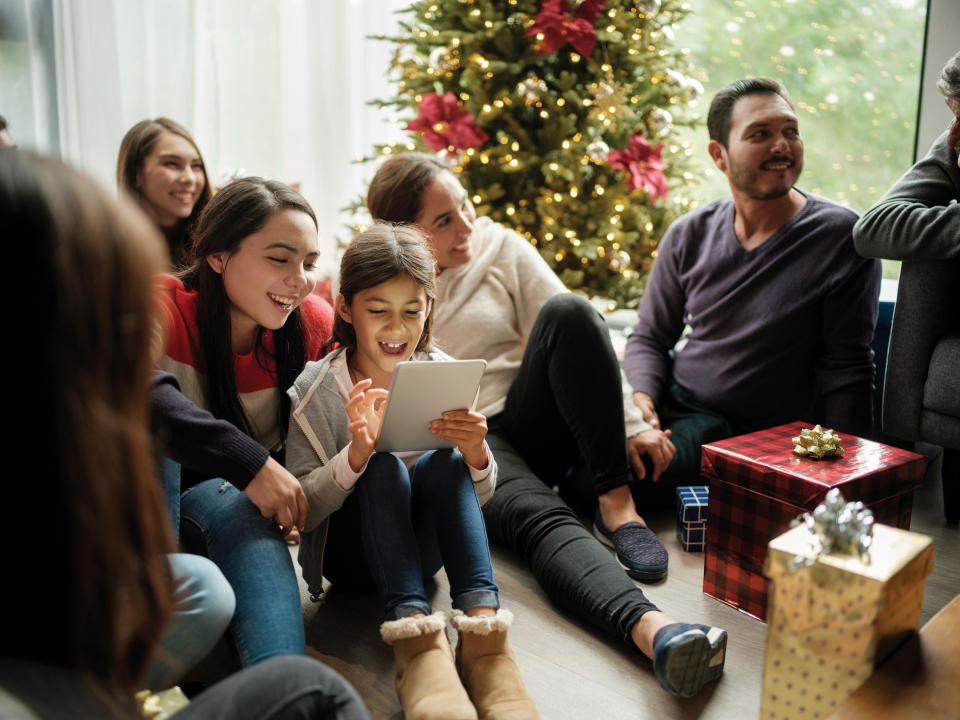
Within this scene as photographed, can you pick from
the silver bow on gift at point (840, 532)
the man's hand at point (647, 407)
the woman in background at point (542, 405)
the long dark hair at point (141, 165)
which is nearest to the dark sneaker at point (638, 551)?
the woman in background at point (542, 405)

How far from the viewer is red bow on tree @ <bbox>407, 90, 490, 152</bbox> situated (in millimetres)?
2518

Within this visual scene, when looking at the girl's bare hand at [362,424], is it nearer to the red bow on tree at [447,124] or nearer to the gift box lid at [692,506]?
the gift box lid at [692,506]

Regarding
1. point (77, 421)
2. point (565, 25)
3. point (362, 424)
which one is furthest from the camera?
point (565, 25)

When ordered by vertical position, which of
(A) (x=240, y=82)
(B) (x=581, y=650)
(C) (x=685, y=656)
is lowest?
(B) (x=581, y=650)

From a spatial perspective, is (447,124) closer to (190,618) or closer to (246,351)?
(246,351)

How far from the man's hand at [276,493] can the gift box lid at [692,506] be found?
88cm

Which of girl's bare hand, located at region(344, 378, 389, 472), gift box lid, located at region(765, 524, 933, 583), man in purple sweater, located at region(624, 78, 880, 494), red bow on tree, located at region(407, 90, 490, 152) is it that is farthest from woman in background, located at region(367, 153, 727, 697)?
red bow on tree, located at region(407, 90, 490, 152)

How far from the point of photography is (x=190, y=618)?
1.04 meters

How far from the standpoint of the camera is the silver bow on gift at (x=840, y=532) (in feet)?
3.12

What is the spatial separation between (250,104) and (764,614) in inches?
115

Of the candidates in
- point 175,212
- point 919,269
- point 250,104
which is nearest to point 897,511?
point 919,269

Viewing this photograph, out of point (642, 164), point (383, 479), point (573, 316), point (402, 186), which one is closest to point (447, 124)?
point (642, 164)

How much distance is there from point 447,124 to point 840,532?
1937mm

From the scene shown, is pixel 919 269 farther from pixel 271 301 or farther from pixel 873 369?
pixel 271 301
